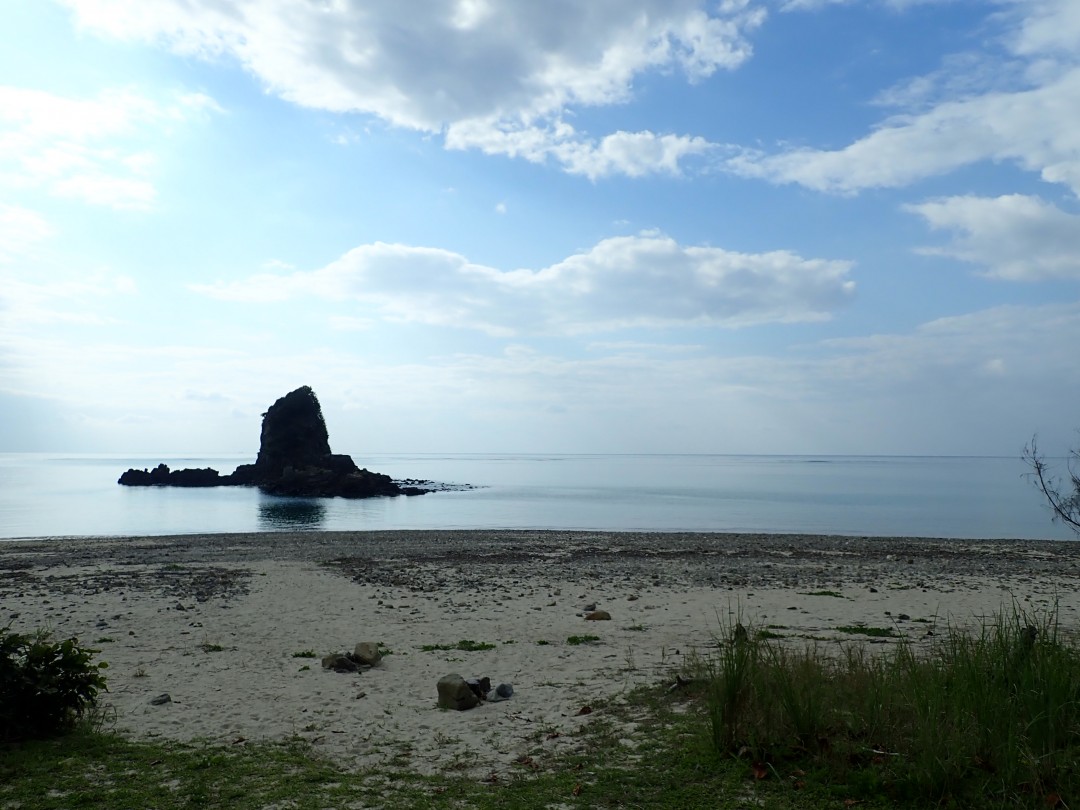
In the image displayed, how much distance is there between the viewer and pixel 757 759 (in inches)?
A: 261

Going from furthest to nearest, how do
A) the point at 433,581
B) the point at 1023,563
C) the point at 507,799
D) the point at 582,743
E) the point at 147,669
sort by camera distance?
1. the point at 1023,563
2. the point at 433,581
3. the point at 147,669
4. the point at 582,743
5. the point at 507,799

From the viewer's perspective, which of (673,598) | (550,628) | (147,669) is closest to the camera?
(147,669)

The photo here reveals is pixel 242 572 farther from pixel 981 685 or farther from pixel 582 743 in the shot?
pixel 981 685

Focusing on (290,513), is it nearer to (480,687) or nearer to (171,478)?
(480,687)

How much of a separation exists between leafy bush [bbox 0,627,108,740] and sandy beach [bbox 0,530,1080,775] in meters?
0.69

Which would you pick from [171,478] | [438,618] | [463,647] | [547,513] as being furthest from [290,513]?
[171,478]

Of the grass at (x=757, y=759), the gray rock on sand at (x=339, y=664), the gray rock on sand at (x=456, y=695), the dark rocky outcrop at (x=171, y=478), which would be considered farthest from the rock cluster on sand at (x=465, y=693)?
the dark rocky outcrop at (x=171, y=478)

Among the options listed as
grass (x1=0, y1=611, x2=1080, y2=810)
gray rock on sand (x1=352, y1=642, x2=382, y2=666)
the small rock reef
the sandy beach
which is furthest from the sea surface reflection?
grass (x1=0, y1=611, x2=1080, y2=810)

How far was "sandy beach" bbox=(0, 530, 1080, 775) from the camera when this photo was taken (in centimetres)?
848

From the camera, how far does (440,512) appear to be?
69000 mm

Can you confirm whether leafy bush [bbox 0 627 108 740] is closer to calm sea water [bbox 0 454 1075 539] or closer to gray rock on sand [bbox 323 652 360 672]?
gray rock on sand [bbox 323 652 360 672]

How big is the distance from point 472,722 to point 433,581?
516 inches

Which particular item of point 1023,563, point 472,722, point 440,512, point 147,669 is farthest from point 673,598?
point 440,512

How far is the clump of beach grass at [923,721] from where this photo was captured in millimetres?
5801
